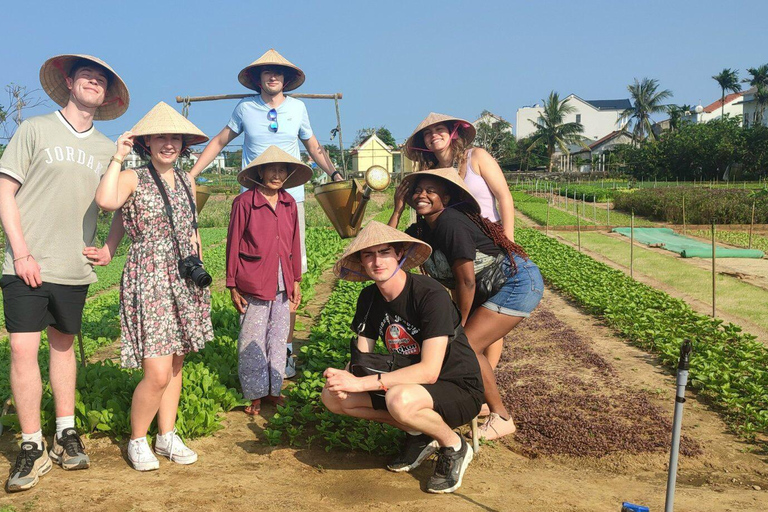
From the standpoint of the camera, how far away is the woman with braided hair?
3613 millimetres

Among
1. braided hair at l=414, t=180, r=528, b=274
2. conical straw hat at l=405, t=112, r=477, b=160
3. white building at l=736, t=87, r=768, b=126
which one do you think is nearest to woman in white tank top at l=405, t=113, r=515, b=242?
conical straw hat at l=405, t=112, r=477, b=160

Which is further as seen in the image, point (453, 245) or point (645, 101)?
point (645, 101)

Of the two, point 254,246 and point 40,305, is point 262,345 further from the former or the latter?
point 40,305

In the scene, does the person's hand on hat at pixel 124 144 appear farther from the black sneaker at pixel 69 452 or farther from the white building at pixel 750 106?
the white building at pixel 750 106

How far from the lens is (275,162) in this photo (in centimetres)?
413

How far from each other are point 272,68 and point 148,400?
7.98 ft

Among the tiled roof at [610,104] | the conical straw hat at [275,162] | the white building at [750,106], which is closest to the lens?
the conical straw hat at [275,162]

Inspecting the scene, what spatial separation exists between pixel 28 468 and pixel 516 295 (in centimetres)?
257

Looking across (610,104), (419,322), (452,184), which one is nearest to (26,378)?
(419,322)

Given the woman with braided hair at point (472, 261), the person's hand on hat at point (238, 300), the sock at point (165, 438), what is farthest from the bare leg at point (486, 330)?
the sock at point (165, 438)

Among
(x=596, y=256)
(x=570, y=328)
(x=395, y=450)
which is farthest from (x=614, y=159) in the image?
(x=395, y=450)

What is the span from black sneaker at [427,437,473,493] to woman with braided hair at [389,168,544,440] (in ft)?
1.92

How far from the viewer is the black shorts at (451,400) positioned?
129 inches

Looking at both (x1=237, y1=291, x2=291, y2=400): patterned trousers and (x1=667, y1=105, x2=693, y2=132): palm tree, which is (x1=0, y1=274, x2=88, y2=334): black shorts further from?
(x1=667, y1=105, x2=693, y2=132): palm tree
